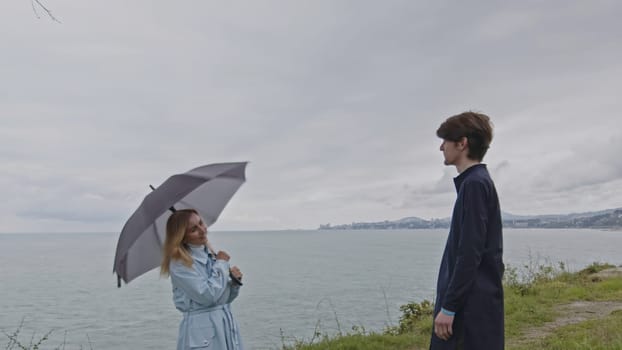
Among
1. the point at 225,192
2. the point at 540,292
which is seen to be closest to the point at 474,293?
the point at 225,192

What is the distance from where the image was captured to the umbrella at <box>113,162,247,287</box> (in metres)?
3.41

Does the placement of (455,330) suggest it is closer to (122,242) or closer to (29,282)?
(122,242)

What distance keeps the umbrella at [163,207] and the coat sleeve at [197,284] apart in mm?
364

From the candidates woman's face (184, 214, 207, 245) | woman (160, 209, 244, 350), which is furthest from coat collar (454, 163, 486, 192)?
woman's face (184, 214, 207, 245)

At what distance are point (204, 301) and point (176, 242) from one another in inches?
17.5

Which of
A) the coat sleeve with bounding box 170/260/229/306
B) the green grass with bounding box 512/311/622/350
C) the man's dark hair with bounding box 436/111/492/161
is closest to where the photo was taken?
the man's dark hair with bounding box 436/111/492/161

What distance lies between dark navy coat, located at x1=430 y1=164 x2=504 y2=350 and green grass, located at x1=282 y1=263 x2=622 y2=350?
3110 millimetres

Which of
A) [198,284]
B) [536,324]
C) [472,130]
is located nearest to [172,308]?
[536,324]

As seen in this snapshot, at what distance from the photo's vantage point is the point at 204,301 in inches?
133

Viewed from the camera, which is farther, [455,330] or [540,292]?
[540,292]

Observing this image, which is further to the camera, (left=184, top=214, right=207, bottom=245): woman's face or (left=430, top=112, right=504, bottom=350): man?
(left=184, top=214, right=207, bottom=245): woman's face

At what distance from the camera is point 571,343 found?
5590 mm

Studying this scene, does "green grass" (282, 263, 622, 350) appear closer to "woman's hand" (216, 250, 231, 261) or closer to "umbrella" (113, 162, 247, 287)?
"umbrella" (113, 162, 247, 287)

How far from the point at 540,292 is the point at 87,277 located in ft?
154
